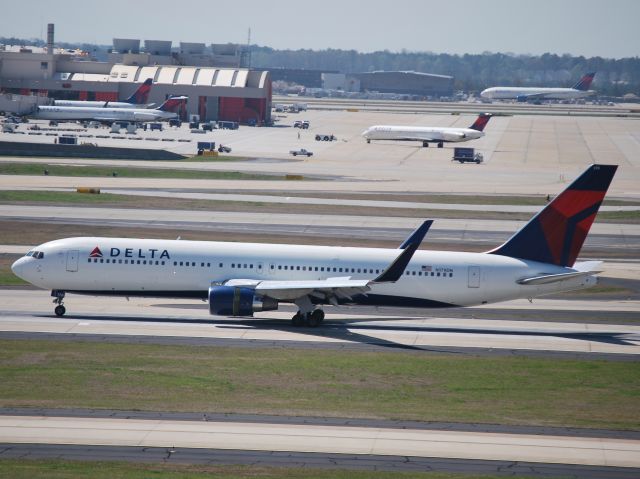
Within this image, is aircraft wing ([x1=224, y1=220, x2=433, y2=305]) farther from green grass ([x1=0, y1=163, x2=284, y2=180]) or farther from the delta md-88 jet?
green grass ([x1=0, y1=163, x2=284, y2=180])

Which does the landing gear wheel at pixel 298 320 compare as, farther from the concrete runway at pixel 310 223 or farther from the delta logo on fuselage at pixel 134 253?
the concrete runway at pixel 310 223

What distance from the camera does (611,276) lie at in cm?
6581

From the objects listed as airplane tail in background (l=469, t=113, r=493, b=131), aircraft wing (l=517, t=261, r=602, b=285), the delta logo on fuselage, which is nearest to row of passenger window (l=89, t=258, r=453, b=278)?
the delta logo on fuselage

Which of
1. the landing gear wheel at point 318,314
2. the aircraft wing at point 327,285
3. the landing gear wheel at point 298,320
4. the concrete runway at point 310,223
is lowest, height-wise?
the concrete runway at point 310,223

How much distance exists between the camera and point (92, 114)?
174 metres

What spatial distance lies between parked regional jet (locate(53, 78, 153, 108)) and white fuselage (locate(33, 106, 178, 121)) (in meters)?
4.26

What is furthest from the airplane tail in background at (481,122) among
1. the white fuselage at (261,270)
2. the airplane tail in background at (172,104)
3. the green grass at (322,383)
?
the green grass at (322,383)

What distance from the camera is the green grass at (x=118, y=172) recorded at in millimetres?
110312

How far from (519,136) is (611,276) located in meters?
132

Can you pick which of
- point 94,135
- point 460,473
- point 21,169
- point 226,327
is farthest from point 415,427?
point 94,135

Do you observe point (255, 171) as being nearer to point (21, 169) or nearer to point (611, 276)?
point (21, 169)

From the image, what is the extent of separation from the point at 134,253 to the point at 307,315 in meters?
8.73

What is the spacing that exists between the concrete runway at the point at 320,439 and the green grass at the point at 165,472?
70.2 inches

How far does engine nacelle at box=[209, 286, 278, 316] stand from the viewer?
4775 cm
